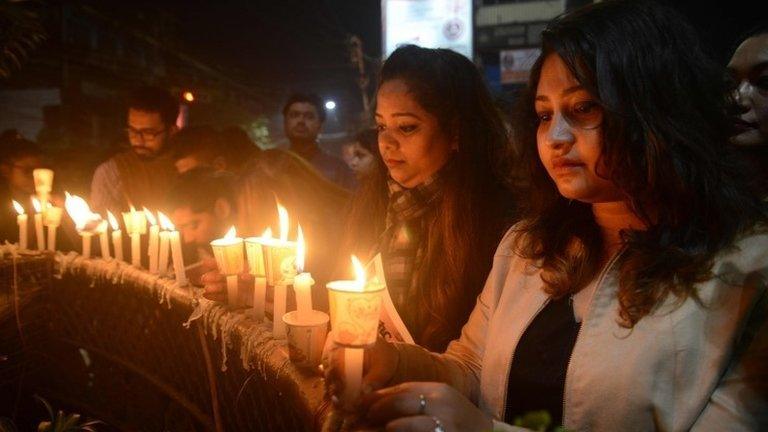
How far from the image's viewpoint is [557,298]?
59.2 inches

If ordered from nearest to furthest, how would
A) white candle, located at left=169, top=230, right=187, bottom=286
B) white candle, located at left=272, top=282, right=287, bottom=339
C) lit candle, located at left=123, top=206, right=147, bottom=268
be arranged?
white candle, located at left=272, top=282, right=287, bottom=339 < white candle, located at left=169, top=230, right=187, bottom=286 < lit candle, located at left=123, top=206, right=147, bottom=268

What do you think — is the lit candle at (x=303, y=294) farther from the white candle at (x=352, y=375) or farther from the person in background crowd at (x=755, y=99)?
the person in background crowd at (x=755, y=99)

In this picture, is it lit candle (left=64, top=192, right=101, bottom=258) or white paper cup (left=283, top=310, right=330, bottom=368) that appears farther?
lit candle (left=64, top=192, right=101, bottom=258)

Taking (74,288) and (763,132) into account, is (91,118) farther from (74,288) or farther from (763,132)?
(763,132)

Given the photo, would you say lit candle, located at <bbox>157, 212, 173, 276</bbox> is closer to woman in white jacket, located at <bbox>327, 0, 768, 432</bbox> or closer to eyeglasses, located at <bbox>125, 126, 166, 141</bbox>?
woman in white jacket, located at <bbox>327, 0, 768, 432</bbox>

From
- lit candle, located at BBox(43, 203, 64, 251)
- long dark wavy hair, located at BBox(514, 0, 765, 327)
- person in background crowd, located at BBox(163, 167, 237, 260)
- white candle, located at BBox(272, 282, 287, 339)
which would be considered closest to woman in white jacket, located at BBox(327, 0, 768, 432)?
long dark wavy hair, located at BBox(514, 0, 765, 327)

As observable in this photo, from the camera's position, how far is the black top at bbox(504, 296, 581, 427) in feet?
4.57

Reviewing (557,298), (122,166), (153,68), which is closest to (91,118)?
(153,68)

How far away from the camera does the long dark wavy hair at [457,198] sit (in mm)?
2152

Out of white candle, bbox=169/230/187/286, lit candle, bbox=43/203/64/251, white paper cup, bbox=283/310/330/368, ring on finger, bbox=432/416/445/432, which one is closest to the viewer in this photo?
ring on finger, bbox=432/416/445/432

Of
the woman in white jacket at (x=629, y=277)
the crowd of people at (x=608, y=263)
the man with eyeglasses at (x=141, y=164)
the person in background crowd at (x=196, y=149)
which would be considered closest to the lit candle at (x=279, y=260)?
the crowd of people at (x=608, y=263)

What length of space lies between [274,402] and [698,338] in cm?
135

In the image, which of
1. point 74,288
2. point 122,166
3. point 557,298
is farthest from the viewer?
point 122,166

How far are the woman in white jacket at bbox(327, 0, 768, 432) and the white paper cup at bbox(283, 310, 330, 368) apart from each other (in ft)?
0.87
